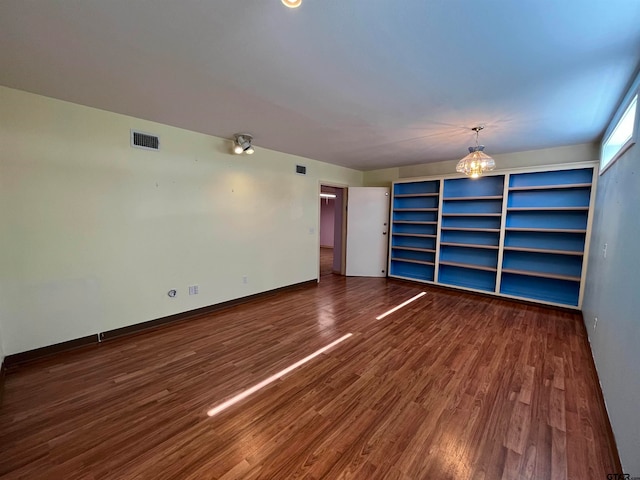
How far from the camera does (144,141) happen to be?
2.93m

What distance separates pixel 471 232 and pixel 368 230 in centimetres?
196

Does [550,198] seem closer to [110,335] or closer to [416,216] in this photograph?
[416,216]

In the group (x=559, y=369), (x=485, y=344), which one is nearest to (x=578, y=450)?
(x=559, y=369)

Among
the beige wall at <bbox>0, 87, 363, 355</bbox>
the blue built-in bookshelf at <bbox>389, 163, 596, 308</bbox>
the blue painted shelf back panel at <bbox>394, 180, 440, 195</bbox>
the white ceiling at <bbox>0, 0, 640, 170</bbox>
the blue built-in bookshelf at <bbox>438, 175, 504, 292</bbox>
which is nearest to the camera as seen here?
the white ceiling at <bbox>0, 0, 640, 170</bbox>

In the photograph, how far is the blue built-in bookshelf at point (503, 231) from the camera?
12.6 feet

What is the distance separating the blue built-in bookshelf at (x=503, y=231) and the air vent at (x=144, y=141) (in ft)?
14.1

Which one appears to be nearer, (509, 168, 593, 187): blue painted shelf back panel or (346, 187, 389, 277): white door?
(509, 168, 593, 187): blue painted shelf back panel

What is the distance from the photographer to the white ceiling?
1348 mm

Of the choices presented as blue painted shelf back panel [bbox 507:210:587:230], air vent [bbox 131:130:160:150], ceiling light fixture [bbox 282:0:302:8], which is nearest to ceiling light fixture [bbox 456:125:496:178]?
blue painted shelf back panel [bbox 507:210:587:230]

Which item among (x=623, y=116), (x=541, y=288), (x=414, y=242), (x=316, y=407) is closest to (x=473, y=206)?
(x=414, y=242)

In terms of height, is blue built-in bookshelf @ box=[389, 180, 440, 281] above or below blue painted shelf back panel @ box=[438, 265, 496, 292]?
above

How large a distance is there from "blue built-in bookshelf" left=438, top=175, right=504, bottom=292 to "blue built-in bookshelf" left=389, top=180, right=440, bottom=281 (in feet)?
0.74

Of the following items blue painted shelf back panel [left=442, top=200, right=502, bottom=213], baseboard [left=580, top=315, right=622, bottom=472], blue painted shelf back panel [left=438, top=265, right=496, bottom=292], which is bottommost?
baseboard [left=580, top=315, right=622, bottom=472]

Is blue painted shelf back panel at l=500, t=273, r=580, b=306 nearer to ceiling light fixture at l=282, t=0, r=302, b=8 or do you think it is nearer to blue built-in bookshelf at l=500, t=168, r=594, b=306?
blue built-in bookshelf at l=500, t=168, r=594, b=306
